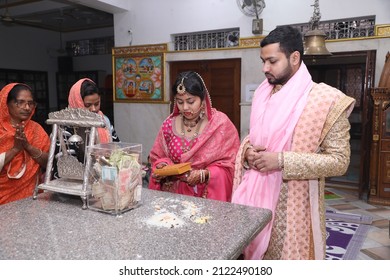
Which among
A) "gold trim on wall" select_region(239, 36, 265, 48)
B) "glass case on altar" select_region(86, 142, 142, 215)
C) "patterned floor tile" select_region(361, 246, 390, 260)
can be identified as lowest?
"patterned floor tile" select_region(361, 246, 390, 260)

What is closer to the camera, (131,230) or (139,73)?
(131,230)

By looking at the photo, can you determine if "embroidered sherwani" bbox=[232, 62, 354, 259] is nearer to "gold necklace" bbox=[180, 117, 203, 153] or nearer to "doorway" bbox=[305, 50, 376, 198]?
"gold necklace" bbox=[180, 117, 203, 153]

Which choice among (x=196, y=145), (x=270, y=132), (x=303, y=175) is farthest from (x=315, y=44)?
(x=303, y=175)

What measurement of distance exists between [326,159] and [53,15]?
819cm

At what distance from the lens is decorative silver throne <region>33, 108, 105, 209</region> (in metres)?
1.33

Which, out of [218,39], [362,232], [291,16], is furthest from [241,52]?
[362,232]

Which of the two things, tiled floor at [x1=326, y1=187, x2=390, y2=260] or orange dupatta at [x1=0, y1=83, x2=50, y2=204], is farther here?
tiled floor at [x1=326, y1=187, x2=390, y2=260]

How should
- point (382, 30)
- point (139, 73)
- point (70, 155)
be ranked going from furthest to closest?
point (139, 73), point (382, 30), point (70, 155)

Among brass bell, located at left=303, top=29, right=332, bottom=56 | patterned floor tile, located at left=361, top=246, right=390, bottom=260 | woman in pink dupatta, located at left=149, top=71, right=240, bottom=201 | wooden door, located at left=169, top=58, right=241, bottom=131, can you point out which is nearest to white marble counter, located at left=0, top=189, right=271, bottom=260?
woman in pink dupatta, located at left=149, top=71, right=240, bottom=201

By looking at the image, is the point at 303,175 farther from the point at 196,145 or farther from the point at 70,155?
the point at 70,155

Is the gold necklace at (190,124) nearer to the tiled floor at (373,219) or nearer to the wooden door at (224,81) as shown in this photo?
the tiled floor at (373,219)

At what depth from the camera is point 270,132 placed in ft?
5.11

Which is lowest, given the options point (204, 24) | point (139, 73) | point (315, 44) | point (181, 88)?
point (181, 88)
